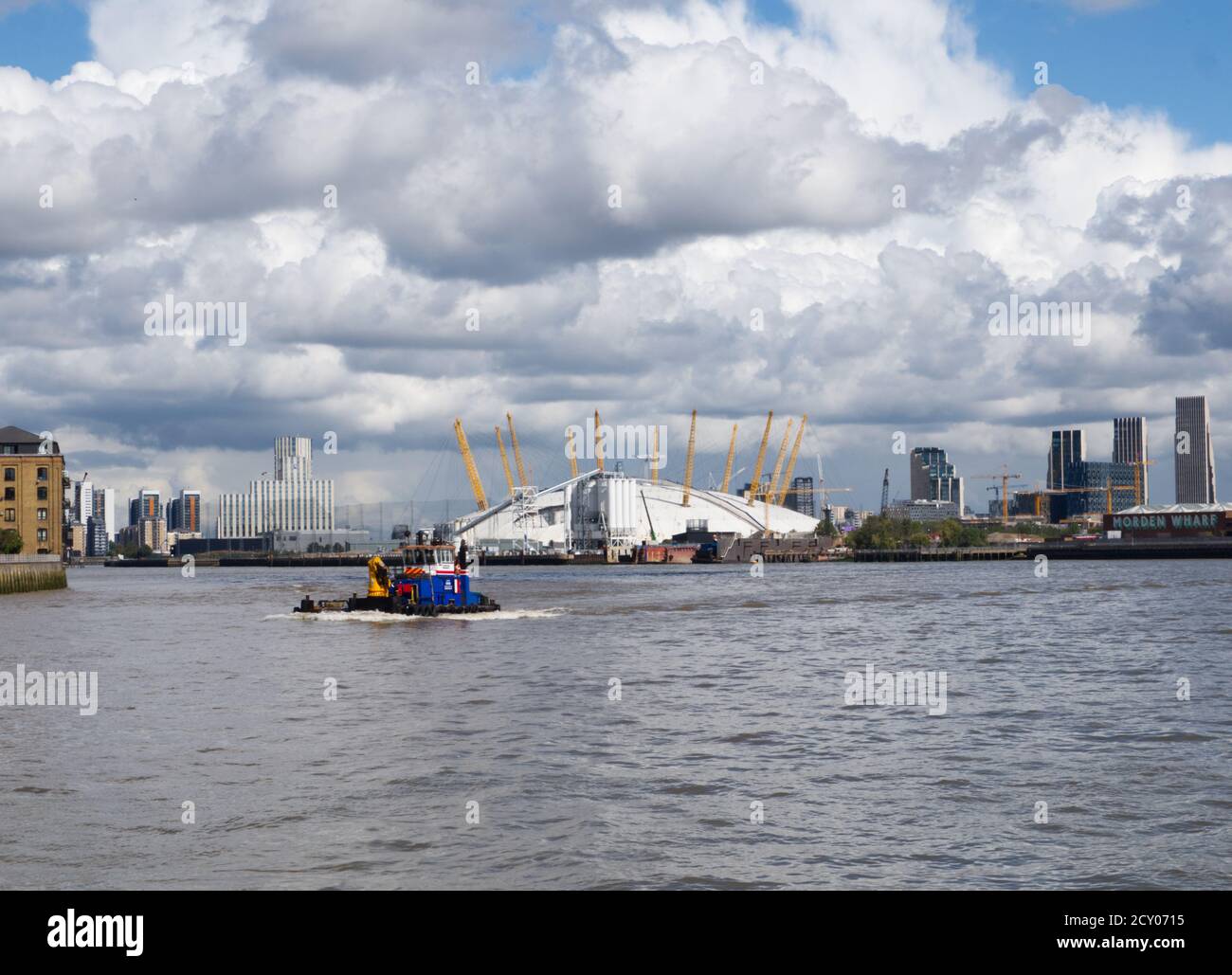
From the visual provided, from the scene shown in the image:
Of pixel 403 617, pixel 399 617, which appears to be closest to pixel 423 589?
pixel 403 617

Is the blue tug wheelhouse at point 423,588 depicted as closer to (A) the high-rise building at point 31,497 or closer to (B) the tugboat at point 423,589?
(B) the tugboat at point 423,589

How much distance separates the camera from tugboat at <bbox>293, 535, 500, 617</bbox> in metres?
74.8

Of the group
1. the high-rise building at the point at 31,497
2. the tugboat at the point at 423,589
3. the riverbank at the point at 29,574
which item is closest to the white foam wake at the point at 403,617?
the tugboat at the point at 423,589

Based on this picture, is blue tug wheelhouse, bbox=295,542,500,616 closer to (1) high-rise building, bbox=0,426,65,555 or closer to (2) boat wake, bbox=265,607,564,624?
(2) boat wake, bbox=265,607,564,624

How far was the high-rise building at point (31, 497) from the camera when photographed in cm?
15962

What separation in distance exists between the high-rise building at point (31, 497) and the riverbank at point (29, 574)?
3229 centimetres

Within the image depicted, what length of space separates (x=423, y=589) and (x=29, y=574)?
6066cm

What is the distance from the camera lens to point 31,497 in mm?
160500

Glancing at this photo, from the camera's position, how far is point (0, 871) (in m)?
16.9

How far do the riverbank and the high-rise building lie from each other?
106ft
